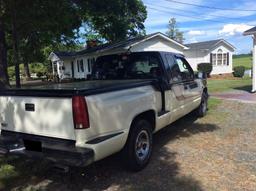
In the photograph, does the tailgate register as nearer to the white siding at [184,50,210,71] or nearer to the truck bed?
the truck bed

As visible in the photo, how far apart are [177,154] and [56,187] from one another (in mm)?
2385

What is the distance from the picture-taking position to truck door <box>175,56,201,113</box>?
7226 mm

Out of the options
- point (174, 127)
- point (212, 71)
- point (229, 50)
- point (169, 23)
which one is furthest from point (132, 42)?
point (169, 23)

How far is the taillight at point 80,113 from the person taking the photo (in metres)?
3.92

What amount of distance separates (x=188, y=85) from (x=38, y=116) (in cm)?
418

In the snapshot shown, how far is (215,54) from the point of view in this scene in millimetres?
34812

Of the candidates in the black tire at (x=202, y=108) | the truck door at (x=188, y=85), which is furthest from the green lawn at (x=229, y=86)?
the truck door at (x=188, y=85)

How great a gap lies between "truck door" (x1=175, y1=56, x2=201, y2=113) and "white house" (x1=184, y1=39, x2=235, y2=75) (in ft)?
87.8

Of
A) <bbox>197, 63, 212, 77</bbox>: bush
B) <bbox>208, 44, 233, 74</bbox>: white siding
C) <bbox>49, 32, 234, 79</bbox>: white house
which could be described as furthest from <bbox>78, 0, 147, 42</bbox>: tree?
<bbox>208, 44, 233, 74</bbox>: white siding

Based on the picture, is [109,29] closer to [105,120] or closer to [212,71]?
[212,71]

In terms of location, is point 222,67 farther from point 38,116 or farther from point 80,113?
point 80,113

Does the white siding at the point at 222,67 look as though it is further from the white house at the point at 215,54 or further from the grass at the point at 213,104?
the grass at the point at 213,104

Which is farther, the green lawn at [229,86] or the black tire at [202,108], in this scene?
the green lawn at [229,86]

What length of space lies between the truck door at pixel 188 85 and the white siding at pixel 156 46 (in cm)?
1821
